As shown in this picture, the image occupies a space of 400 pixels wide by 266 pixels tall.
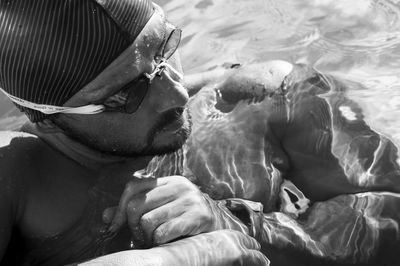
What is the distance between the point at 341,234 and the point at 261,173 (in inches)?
24.3

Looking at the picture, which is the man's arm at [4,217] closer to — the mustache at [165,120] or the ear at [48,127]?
the ear at [48,127]

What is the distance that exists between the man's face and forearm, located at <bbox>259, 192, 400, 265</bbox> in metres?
0.77

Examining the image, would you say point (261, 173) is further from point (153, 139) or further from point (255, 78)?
point (153, 139)

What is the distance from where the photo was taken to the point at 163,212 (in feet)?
8.39

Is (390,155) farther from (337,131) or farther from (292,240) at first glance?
(292,240)

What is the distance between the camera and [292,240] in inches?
120

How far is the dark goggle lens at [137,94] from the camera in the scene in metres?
2.78

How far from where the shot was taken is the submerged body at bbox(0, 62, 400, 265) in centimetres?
298

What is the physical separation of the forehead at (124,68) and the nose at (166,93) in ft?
0.42

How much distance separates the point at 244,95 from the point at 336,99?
590mm

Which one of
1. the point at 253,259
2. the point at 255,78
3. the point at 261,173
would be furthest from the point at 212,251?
the point at 255,78

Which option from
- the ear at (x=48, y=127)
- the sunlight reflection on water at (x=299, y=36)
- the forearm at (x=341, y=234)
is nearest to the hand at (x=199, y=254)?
the forearm at (x=341, y=234)

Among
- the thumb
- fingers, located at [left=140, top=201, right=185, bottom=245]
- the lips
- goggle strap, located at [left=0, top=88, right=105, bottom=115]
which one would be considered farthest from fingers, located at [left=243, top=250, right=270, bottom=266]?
goggle strap, located at [left=0, top=88, right=105, bottom=115]

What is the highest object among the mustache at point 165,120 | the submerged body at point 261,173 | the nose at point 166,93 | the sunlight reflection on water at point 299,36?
the nose at point 166,93
